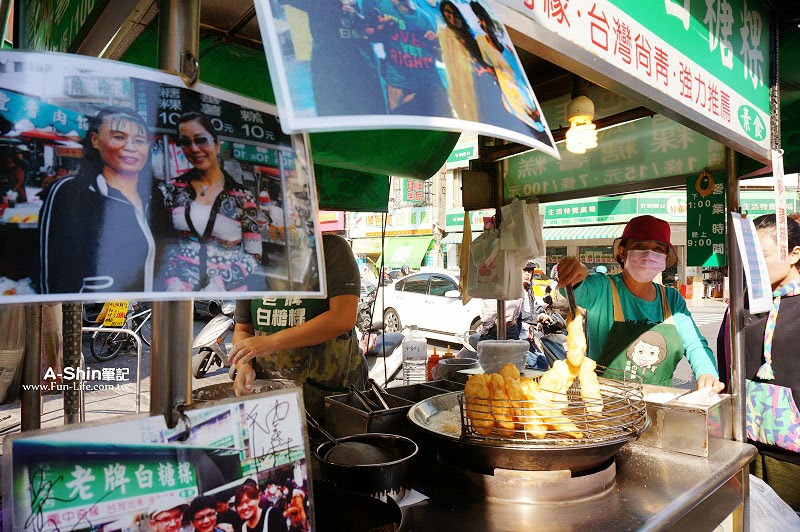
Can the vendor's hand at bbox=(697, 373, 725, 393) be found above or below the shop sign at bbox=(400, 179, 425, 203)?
below

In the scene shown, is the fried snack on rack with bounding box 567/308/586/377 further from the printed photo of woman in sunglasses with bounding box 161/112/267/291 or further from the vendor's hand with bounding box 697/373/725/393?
the printed photo of woman in sunglasses with bounding box 161/112/267/291

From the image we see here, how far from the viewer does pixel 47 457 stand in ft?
2.40

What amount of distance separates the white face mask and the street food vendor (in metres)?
1.88

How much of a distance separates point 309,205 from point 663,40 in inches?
59.8

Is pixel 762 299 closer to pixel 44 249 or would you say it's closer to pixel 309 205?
pixel 309 205

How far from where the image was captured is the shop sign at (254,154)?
91 cm

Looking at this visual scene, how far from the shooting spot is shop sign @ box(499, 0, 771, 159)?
141 centimetres

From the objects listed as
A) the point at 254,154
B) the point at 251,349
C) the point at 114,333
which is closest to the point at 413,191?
the point at 114,333

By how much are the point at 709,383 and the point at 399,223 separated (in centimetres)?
2468

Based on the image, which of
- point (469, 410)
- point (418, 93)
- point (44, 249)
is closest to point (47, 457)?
point (44, 249)

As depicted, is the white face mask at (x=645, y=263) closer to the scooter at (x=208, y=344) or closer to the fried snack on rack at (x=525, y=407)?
the fried snack on rack at (x=525, y=407)

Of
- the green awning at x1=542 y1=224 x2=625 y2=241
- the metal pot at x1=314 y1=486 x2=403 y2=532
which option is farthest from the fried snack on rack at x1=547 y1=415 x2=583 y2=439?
the green awning at x1=542 y1=224 x2=625 y2=241

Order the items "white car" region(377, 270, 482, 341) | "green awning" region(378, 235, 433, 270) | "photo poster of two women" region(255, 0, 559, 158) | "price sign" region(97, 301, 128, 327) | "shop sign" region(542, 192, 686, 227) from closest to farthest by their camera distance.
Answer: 1. "photo poster of two women" region(255, 0, 559, 158)
2. "price sign" region(97, 301, 128, 327)
3. "white car" region(377, 270, 482, 341)
4. "shop sign" region(542, 192, 686, 227)
5. "green awning" region(378, 235, 433, 270)

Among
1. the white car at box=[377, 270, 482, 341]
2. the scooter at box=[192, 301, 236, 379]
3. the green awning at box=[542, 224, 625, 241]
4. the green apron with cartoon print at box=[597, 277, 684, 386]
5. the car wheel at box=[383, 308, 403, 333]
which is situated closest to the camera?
the green apron with cartoon print at box=[597, 277, 684, 386]
